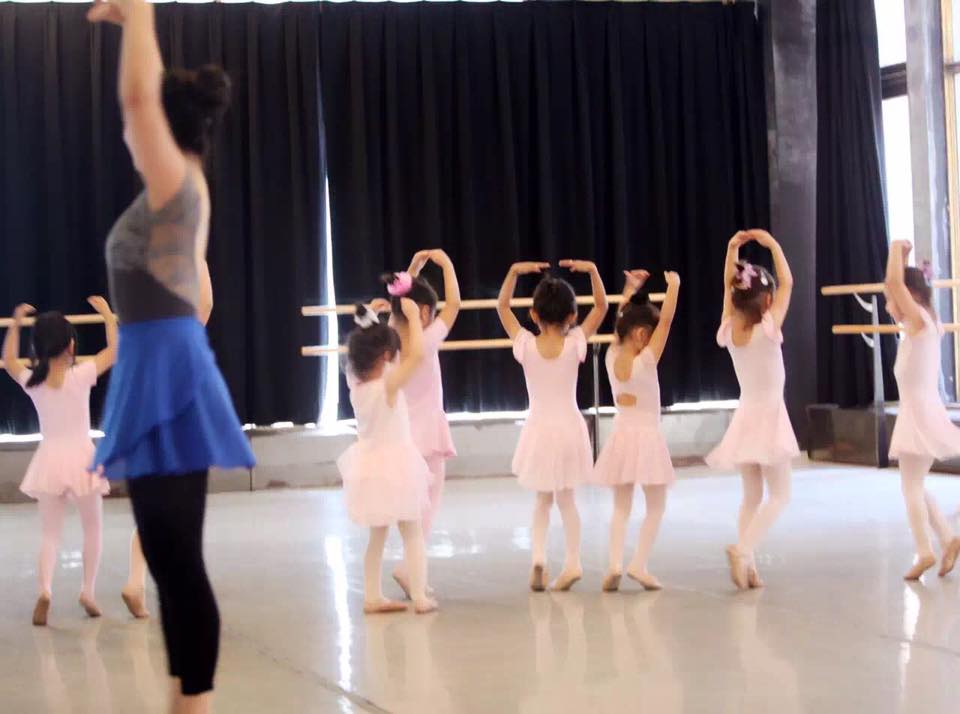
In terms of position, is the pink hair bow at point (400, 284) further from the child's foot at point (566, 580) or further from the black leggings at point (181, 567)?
the black leggings at point (181, 567)

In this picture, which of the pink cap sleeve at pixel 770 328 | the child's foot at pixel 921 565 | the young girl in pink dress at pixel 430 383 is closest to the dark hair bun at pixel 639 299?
the pink cap sleeve at pixel 770 328

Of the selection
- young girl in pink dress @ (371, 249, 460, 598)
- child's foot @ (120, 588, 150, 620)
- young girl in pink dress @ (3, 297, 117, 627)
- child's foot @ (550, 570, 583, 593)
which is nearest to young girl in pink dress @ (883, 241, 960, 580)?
child's foot @ (550, 570, 583, 593)

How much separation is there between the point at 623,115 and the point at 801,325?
189 centimetres

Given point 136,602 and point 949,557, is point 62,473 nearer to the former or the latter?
point 136,602

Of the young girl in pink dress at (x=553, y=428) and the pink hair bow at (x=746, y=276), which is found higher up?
the pink hair bow at (x=746, y=276)

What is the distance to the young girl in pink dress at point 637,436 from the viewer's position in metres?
4.37

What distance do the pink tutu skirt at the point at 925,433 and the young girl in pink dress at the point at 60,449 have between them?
2.59 metres

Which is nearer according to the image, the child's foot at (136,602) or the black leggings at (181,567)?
the black leggings at (181,567)

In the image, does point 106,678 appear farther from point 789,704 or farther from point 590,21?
point 590,21

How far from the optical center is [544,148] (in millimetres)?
8781

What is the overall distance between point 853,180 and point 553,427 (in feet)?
16.2

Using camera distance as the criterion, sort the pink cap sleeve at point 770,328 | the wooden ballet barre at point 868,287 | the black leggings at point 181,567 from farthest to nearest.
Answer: the wooden ballet barre at point 868,287
the pink cap sleeve at point 770,328
the black leggings at point 181,567

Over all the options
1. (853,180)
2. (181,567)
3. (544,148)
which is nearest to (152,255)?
(181,567)

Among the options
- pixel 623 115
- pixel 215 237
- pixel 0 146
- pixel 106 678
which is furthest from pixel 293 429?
pixel 106 678
